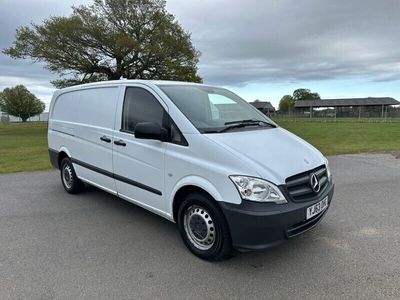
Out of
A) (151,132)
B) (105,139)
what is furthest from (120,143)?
(151,132)

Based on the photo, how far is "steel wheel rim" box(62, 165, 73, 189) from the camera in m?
5.93

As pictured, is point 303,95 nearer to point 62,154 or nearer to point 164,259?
point 62,154

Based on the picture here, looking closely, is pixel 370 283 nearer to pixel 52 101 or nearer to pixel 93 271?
pixel 93 271

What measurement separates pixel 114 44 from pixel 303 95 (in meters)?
105

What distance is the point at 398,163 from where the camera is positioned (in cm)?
895

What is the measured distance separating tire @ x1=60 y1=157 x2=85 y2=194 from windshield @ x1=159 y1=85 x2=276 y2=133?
8.93ft

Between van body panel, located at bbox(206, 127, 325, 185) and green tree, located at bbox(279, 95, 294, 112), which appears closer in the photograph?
van body panel, located at bbox(206, 127, 325, 185)

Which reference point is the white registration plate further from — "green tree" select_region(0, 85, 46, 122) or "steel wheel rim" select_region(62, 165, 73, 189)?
"green tree" select_region(0, 85, 46, 122)

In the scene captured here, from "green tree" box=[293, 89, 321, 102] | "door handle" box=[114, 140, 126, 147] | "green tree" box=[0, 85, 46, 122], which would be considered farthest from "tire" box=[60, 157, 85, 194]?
"green tree" box=[293, 89, 321, 102]

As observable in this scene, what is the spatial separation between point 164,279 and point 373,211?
3.48 meters

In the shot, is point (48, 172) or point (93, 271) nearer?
point (93, 271)

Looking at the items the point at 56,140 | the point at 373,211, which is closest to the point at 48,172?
the point at 56,140

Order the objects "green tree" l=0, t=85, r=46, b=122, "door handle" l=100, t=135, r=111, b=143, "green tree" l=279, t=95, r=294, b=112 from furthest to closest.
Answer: "green tree" l=279, t=95, r=294, b=112 → "green tree" l=0, t=85, r=46, b=122 → "door handle" l=100, t=135, r=111, b=143

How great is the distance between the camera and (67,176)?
608cm
